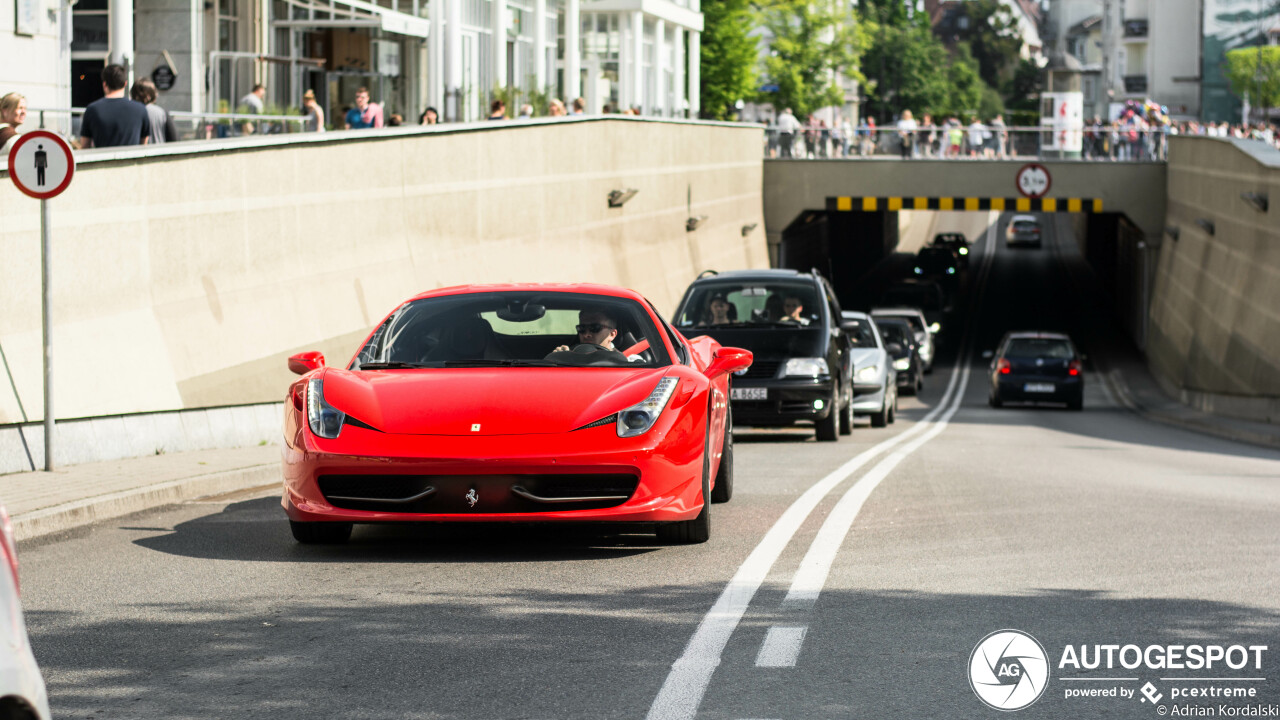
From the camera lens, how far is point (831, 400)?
698 inches

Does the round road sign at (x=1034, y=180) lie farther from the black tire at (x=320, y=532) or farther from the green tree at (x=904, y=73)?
the green tree at (x=904, y=73)

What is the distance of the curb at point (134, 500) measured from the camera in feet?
30.8

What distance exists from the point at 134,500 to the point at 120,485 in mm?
391

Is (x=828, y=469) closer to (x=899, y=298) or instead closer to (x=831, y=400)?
(x=831, y=400)

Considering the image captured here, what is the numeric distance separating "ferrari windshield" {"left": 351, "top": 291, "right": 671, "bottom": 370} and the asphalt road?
37.0 inches

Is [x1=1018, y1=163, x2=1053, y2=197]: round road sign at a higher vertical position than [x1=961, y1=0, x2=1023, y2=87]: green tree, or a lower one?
lower

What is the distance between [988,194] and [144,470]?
4019 centimetres

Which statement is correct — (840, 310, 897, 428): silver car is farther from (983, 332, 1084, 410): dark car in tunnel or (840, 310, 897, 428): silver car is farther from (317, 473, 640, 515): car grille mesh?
(317, 473, 640, 515): car grille mesh

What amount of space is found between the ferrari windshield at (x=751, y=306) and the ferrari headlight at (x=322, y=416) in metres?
9.85

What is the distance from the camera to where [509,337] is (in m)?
9.78

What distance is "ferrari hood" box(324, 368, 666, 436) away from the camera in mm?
7988

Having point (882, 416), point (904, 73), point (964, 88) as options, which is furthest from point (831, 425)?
point (964, 88)

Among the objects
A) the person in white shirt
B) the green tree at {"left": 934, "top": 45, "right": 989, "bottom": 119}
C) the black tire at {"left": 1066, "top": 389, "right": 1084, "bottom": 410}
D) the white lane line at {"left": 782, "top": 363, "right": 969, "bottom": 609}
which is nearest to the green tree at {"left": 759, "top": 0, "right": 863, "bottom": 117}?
the person in white shirt

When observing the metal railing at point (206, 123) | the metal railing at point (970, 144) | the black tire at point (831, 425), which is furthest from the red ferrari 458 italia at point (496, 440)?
the metal railing at point (970, 144)
